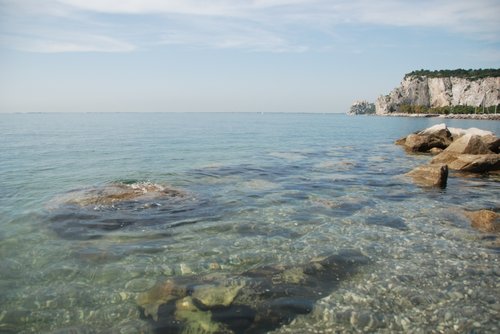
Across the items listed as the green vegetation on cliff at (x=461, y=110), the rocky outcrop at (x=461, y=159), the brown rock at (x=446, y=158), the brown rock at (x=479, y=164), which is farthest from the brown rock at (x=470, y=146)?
the green vegetation on cliff at (x=461, y=110)

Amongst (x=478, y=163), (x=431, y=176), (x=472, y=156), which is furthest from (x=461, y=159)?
(x=431, y=176)

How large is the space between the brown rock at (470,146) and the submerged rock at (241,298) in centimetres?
1857

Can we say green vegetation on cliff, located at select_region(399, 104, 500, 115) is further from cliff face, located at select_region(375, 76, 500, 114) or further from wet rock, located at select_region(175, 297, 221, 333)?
wet rock, located at select_region(175, 297, 221, 333)

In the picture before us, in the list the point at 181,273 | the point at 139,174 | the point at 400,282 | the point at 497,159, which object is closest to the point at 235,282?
the point at 181,273

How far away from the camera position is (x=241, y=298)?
6.71m

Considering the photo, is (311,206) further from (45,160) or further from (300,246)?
(45,160)

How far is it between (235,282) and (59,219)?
7.03 meters

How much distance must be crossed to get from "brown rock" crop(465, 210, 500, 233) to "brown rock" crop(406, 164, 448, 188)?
506cm

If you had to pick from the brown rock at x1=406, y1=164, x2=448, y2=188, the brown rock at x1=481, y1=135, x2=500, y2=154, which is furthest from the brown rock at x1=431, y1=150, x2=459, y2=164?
the brown rock at x1=406, y1=164, x2=448, y2=188

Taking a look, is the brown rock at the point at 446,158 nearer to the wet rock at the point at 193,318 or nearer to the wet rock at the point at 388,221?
the wet rock at the point at 388,221

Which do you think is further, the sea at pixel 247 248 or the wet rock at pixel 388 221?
the wet rock at pixel 388 221

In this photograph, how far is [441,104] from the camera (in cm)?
19088

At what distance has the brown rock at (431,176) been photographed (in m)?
16.2

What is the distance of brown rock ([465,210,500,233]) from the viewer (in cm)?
1035
